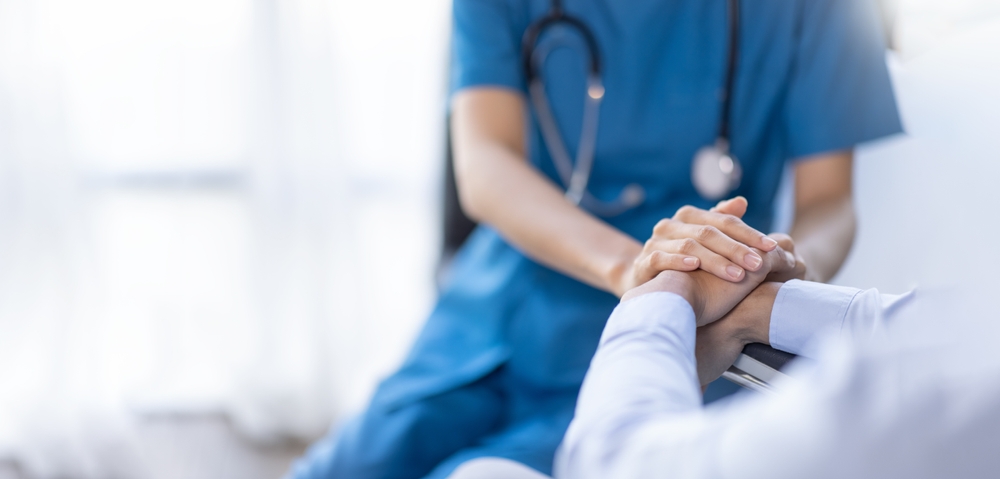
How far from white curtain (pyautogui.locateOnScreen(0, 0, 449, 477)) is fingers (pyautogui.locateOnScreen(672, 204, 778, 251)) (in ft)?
2.52

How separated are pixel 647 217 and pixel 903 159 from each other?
234 mm

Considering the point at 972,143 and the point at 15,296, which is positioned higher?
the point at 972,143

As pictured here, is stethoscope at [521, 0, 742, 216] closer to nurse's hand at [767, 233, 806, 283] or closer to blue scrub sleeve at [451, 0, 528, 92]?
blue scrub sleeve at [451, 0, 528, 92]

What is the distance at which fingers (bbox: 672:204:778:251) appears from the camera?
440mm

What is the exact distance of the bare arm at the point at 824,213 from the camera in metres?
0.46

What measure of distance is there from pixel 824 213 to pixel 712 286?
0.18 metres

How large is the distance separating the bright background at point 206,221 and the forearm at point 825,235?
2.44 feet

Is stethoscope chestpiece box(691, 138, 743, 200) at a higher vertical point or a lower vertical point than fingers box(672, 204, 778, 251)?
lower

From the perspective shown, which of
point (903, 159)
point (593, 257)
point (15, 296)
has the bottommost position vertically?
point (15, 296)

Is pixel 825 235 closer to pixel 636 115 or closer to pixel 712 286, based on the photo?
pixel 712 286

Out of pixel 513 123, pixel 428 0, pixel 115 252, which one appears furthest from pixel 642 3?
pixel 115 252

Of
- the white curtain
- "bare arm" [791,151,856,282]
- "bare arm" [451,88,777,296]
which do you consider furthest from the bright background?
"bare arm" [791,151,856,282]

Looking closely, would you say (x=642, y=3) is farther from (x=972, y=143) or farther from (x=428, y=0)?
(x=428, y=0)

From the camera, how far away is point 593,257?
0.62 metres
